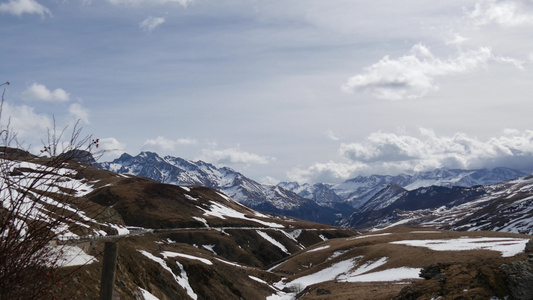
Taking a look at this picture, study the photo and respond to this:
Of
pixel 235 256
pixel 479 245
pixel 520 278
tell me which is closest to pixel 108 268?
pixel 520 278

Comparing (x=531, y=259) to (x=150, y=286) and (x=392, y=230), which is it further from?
(x=392, y=230)

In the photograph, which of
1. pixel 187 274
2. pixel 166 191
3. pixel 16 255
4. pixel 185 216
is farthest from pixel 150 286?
pixel 166 191

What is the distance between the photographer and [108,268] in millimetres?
8375

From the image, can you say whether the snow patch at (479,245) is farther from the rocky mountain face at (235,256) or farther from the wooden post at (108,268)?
the wooden post at (108,268)

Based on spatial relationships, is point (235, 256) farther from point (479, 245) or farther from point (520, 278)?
point (520, 278)

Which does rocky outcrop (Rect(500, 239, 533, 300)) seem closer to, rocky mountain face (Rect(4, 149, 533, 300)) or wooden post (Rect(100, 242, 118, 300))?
rocky mountain face (Rect(4, 149, 533, 300))

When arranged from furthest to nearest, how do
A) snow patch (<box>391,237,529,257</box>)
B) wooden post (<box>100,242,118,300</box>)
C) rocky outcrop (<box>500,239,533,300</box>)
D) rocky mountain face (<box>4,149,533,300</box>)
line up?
snow patch (<box>391,237,529,257</box>)
rocky outcrop (<box>500,239,533,300</box>)
rocky mountain face (<box>4,149,533,300</box>)
wooden post (<box>100,242,118,300</box>)

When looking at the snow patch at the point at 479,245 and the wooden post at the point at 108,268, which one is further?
the snow patch at the point at 479,245

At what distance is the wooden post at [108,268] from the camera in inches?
327

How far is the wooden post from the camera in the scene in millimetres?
8312

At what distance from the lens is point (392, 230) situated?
5487 inches

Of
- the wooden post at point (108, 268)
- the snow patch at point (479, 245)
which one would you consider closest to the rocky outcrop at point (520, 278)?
the wooden post at point (108, 268)

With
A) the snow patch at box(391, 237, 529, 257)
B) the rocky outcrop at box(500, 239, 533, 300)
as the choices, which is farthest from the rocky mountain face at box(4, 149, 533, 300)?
the snow patch at box(391, 237, 529, 257)

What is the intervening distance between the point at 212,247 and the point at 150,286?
3708 inches
